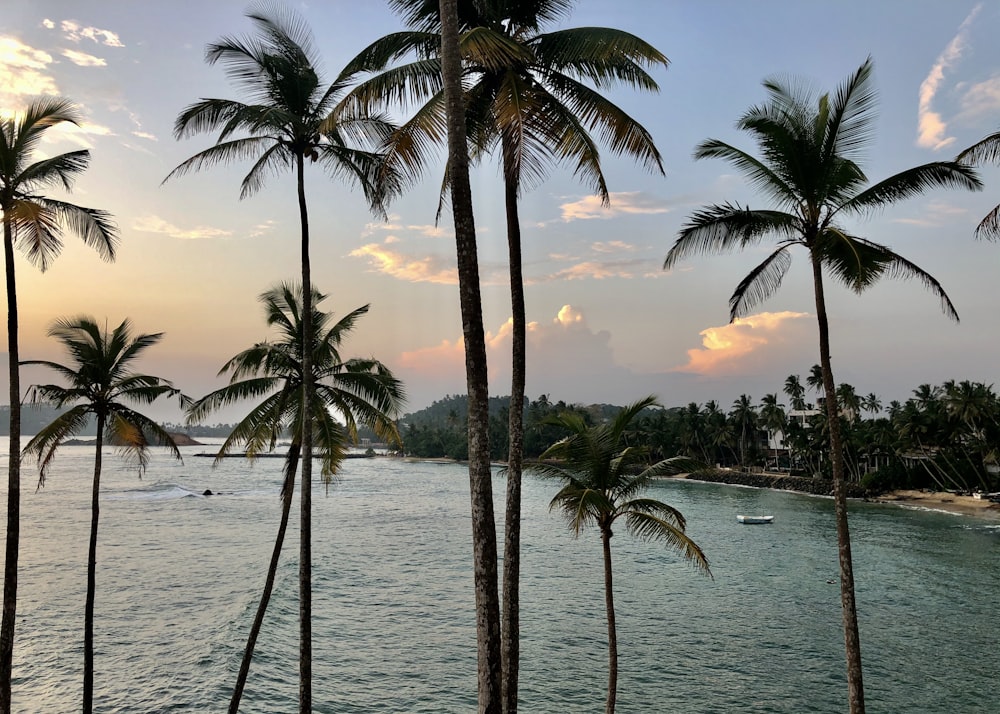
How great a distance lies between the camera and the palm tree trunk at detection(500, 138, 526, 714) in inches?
453

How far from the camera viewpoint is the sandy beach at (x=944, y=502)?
72.2 metres

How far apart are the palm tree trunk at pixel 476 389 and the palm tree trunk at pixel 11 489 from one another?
10283 millimetres

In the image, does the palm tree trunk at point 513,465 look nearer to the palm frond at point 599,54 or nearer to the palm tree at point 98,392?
the palm frond at point 599,54

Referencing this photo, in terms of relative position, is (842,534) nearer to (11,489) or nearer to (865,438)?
(11,489)

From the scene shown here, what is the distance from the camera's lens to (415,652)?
31.2 m

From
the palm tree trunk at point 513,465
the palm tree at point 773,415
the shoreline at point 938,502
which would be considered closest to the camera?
the palm tree trunk at point 513,465

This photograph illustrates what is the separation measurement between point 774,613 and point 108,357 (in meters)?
35.1

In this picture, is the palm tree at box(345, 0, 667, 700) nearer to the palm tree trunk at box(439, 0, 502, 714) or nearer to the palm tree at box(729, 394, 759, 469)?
the palm tree trunk at box(439, 0, 502, 714)

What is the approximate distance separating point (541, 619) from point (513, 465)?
90.4ft

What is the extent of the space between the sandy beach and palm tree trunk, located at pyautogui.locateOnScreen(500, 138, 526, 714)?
254 ft

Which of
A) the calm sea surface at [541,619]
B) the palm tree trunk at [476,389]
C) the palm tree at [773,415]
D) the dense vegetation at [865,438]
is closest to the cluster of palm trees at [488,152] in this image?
the palm tree trunk at [476,389]

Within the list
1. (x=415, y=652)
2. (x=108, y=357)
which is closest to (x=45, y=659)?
(x=415, y=652)

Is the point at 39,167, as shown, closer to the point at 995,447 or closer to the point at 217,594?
the point at 217,594

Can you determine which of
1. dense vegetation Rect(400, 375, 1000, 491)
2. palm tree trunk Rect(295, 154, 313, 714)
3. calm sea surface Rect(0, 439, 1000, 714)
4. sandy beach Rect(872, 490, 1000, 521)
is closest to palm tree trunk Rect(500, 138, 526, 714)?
palm tree trunk Rect(295, 154, 313, 714)
